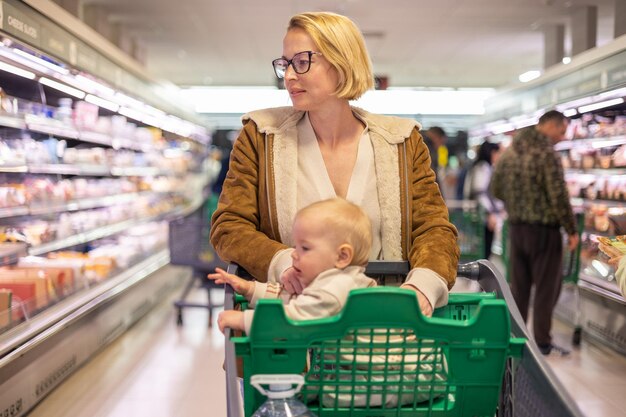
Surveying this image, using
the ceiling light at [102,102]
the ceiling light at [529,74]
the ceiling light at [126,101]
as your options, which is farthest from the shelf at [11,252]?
the ceiling light at [529,74]

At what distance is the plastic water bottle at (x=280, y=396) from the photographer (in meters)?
1.22

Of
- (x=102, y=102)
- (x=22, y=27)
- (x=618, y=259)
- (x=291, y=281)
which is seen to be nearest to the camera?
(x=291, y=281)

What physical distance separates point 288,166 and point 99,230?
4.58 metres

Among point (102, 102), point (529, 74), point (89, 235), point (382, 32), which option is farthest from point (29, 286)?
point (529, 74)

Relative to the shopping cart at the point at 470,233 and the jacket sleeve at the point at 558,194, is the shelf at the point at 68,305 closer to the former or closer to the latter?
the shopping cart at the point at 470,233

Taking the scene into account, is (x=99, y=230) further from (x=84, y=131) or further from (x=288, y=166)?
(x=288, y=166)

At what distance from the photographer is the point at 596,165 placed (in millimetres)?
6359

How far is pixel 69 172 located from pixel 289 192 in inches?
160

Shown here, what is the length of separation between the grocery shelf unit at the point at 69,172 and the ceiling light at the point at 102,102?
0.01 meters

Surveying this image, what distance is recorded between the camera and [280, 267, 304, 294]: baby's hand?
1594 mm

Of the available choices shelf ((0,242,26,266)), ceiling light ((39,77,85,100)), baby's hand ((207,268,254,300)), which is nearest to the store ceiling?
ceiling light ((39,77,85,100))

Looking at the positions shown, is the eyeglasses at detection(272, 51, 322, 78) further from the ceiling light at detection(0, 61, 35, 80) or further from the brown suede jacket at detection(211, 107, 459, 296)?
the ceiling light at detection(0, 61, 35, 80)

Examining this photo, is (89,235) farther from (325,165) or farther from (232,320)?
(232,320)

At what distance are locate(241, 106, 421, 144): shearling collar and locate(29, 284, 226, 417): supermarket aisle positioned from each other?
2.48 m
